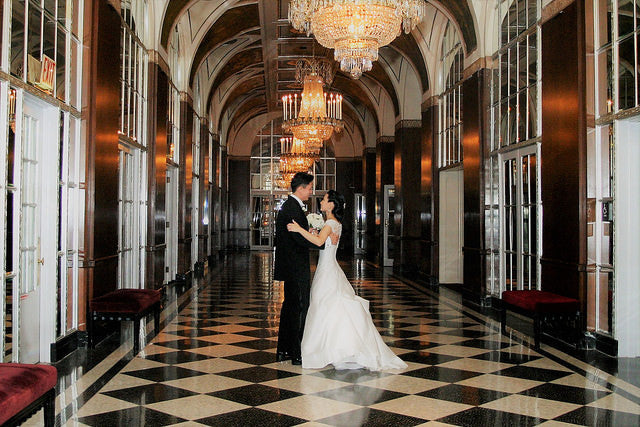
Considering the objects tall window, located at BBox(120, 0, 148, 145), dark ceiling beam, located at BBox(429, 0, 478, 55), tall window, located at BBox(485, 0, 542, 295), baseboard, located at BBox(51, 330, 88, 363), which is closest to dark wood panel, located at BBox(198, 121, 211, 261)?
tall window, located at BBox(120, 0, 148, 145)

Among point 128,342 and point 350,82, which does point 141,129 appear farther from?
point 350,82

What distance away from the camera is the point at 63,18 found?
580cm

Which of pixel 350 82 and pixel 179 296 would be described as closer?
pixel 179 296

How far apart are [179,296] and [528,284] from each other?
552 cm

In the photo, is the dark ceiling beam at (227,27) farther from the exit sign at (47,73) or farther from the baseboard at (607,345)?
the baseboard at (607,345)

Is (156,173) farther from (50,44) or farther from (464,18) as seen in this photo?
(464,18)

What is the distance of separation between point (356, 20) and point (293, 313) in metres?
2.92

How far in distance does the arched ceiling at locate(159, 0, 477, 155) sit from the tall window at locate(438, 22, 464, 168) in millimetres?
629

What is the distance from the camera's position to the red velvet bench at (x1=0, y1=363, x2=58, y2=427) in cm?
292

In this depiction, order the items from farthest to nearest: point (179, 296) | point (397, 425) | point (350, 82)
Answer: point (350, 82)
point (179, 296)
point (397, 425)

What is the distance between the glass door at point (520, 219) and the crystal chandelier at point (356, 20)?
2.71 meters

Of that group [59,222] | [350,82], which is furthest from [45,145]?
[350,82]

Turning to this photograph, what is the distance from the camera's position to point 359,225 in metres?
25.5

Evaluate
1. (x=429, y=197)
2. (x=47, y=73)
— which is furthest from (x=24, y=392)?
(x=429, y=197)
